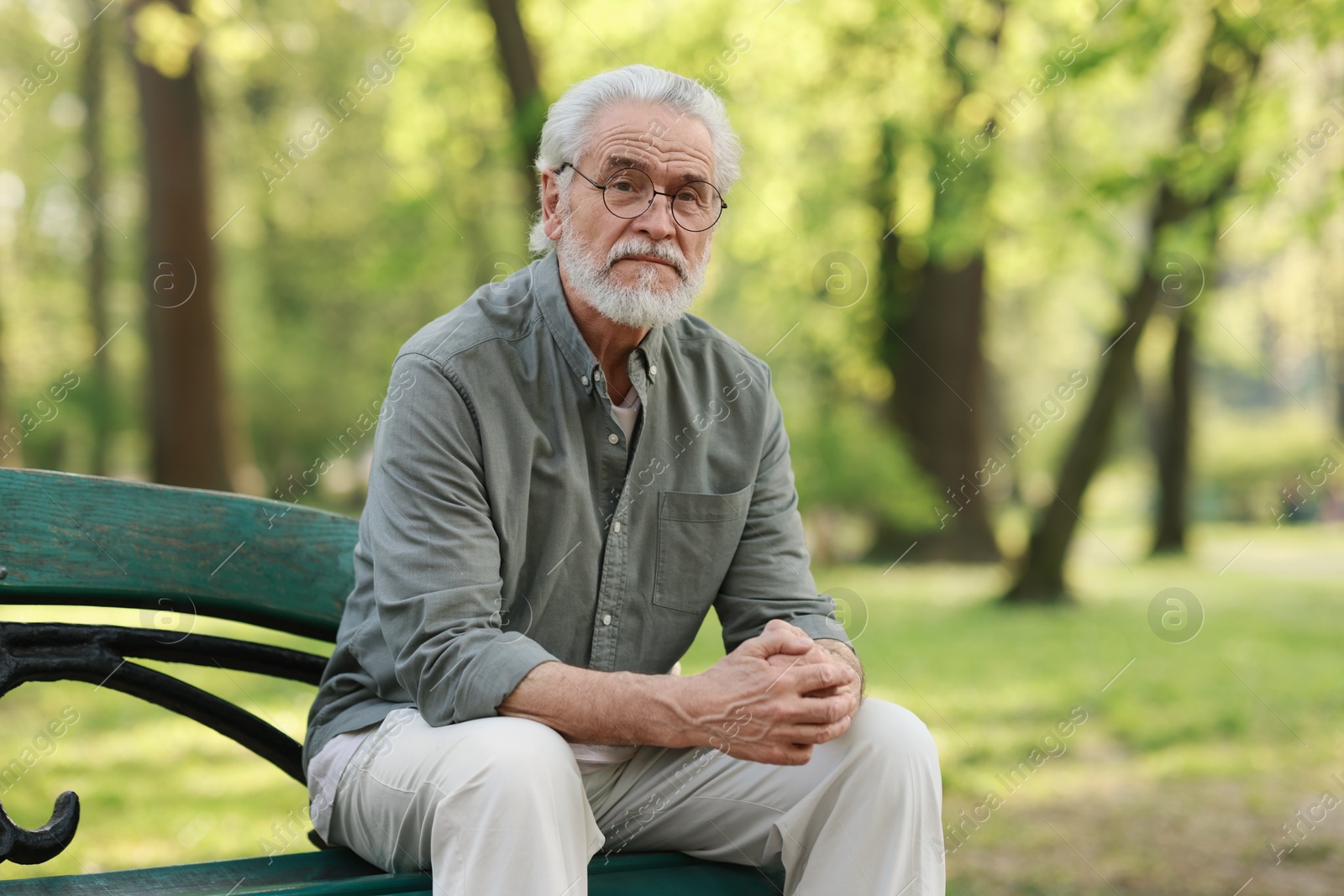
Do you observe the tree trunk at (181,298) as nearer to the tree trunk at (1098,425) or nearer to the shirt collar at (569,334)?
the tree trunk at (1098,425)

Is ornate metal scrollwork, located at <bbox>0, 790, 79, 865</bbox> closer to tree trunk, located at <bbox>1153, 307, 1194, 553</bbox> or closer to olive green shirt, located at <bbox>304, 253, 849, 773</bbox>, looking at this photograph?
olive green shirt, located at <bbox>304, 253, 849, 773</bbox>

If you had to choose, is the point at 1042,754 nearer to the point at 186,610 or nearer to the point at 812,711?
the point at 812,711

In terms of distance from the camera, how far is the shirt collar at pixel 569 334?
8.41ft

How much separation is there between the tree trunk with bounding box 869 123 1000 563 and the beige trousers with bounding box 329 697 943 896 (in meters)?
12.2

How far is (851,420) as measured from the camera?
12.9 meters

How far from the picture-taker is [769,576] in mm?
2684

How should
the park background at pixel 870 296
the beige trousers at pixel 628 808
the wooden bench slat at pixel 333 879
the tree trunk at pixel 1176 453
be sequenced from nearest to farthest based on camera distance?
the beige trousers at pixel 628 808, the wooden bench slat at pixel 333 879, the park background at pixel 870 296, the tree trunk at pixel 1176 453

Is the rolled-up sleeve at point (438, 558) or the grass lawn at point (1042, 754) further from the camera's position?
the grass lawn at point (1042, 754)

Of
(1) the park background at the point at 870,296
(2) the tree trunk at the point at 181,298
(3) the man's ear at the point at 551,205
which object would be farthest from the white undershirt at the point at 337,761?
(2) the tree trunk at the point at 181,298

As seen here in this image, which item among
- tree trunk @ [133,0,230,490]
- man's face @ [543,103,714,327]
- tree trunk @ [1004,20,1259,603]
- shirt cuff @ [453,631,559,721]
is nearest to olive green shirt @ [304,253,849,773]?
shirt cuff @ [453,631,559,721]

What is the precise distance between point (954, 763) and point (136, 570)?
4366 millimetres

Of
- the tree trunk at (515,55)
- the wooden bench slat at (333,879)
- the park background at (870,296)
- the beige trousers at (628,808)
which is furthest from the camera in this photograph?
the tree trunk at (515,55)

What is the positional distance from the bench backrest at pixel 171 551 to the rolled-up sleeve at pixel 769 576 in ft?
2.83

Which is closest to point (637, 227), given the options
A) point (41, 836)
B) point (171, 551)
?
point (171, 551)
